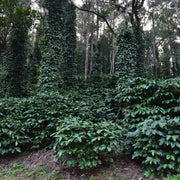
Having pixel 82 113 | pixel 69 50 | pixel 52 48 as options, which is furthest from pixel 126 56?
pixel 82 113

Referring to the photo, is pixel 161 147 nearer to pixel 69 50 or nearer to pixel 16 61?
pixel 16 61

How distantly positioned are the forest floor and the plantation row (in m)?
0.19

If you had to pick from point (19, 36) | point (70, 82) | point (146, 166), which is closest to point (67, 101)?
point (146, 166)

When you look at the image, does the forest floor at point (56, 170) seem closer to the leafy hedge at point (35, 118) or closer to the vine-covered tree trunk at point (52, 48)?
the leafy hedge at point (35, 118)

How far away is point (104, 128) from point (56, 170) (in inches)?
53.8

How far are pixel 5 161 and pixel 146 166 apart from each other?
331 cm

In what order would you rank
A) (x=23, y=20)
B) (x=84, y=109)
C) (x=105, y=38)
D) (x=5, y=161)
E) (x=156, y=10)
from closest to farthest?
1. (x=5, y=161)
2. (x=84, y=109)
3. (x=23, y=20)
4. (x=156, y=10)
5. (x=105, y=38)

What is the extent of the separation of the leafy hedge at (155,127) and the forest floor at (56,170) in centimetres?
30

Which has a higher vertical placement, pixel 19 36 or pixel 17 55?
pixel 19 36

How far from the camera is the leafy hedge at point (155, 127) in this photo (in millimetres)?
2699

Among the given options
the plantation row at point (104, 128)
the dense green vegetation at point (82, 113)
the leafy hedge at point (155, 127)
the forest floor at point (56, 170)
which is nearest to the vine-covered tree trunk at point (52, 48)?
the dense green vegetation at point (82, 113)

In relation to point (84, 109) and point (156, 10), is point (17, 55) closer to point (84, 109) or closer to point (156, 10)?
point (84, 109)

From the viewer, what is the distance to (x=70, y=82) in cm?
1110

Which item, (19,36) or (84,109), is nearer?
Result: (84,109)
